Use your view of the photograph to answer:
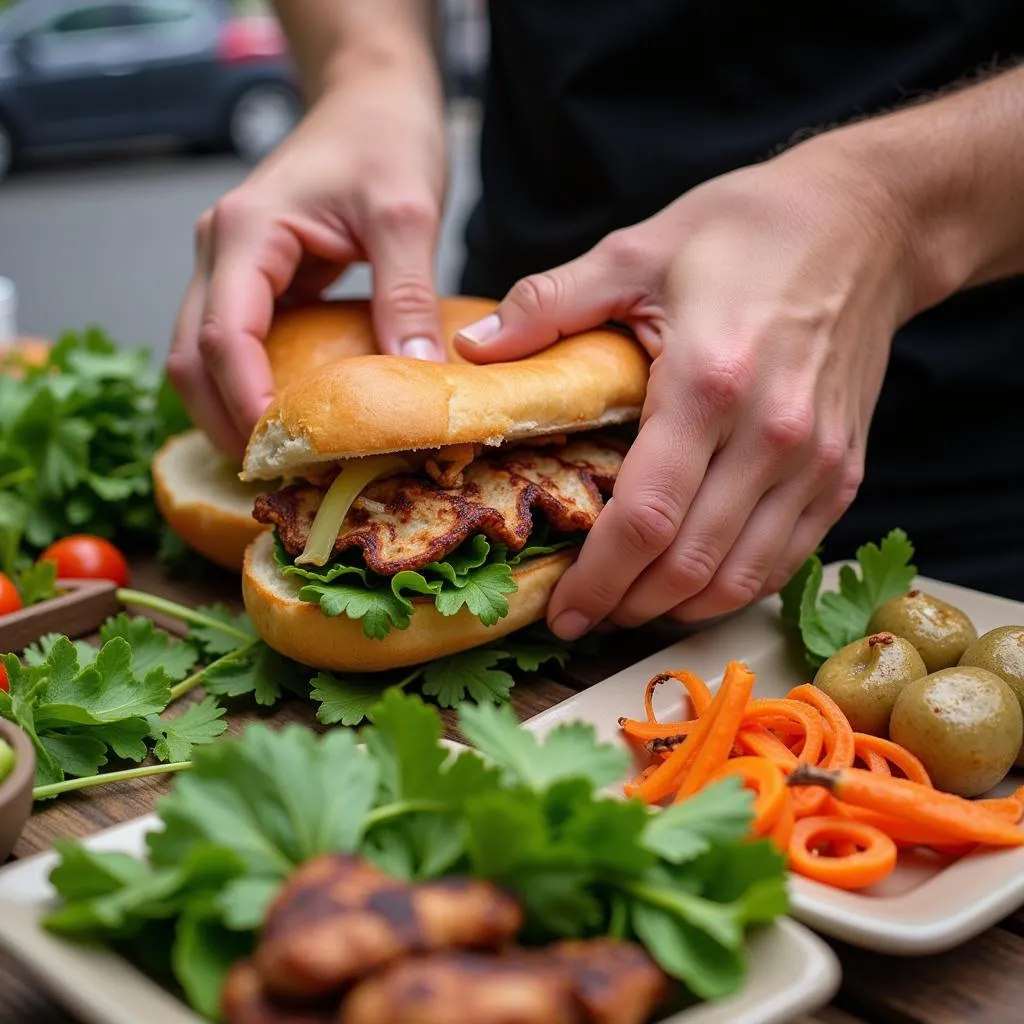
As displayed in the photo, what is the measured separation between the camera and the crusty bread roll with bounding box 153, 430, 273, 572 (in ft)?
8.86

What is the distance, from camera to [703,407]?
2.16 metres

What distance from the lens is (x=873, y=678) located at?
198 centimetres

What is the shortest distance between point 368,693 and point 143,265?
11273 millimetres

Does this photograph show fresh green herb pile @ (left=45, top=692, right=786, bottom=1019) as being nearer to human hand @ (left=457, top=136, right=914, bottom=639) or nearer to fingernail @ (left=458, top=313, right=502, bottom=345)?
human hand @ (left=457, top=136, right=914, bottom=639)

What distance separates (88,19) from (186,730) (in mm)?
16503

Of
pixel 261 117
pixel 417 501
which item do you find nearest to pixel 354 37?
pixel 417 501

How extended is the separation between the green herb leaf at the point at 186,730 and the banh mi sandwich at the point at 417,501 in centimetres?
17

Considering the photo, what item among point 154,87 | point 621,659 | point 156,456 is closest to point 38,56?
point 154,87

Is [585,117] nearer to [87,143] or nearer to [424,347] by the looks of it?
[424,347]

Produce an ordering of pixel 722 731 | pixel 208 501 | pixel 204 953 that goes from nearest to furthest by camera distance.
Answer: pixel 204 953
pixel 722 731
pixel 208 501

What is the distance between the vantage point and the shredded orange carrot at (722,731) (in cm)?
176

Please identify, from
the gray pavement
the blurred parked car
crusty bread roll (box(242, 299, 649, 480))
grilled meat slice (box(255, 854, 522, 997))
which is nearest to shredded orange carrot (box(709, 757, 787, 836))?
grilled meat slice (box(255, 854, 522, 997))

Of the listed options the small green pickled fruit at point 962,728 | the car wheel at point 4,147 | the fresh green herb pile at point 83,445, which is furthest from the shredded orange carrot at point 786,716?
the car wheel at point 4,147

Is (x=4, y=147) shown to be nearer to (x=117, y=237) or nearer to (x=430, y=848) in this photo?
(x=117, y=237)
